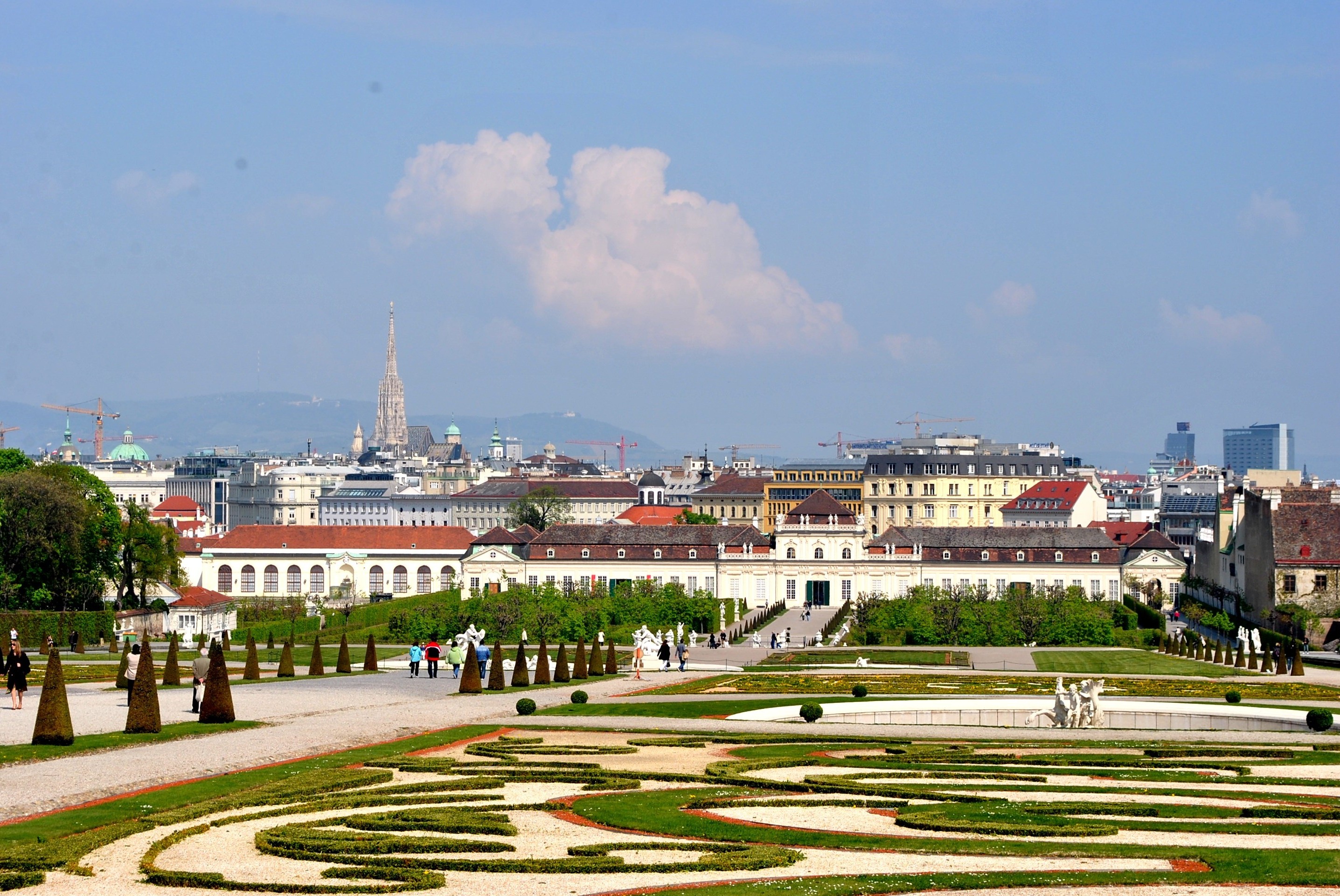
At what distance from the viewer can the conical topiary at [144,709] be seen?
3512 centimetres

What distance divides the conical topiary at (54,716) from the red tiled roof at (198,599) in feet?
215

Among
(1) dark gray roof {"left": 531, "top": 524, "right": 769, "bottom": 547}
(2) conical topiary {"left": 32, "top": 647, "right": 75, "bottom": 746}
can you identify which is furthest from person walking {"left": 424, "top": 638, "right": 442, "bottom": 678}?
(1) dark gray roof {"left": 531, "top": 524, "right": 769, "bottom": 547}

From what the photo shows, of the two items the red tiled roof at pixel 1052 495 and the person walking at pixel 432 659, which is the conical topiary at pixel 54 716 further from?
the red tiled roof at pixel 1052 495

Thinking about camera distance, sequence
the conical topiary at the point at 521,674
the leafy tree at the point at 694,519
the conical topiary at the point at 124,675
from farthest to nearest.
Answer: the leafy tree at the point at 694,519
the conical topiary at the point at 521,674
the conical topiary at the point at 124,675

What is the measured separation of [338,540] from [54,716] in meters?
107

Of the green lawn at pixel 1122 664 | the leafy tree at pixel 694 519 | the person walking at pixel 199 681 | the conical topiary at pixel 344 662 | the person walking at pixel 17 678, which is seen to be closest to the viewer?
the person walking at pixel 199 681

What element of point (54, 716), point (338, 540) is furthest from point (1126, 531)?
point (54, 716)

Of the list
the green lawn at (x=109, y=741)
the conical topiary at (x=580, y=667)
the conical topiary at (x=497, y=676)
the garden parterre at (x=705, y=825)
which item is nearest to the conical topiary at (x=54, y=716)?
the green lawn at (x=109, y=741)

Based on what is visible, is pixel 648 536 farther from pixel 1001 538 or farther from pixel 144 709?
pixel 144 709

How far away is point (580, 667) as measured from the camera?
56.6m

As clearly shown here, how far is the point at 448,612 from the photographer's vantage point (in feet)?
282

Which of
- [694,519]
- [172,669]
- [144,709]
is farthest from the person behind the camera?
[694,519]

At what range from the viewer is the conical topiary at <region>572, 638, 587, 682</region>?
185ft

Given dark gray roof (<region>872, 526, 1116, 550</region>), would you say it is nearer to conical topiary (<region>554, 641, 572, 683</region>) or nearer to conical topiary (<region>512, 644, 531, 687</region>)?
conical topiary (<region>554, 641, 572, 683</region>)
